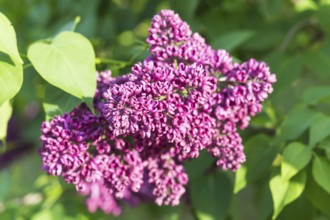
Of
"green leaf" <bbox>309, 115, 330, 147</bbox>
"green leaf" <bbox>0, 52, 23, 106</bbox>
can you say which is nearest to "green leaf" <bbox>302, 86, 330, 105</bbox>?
"green leaf" <bbox>309, 115, 330, 147</bbox>

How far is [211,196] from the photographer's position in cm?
199

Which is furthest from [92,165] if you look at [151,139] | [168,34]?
[168,34]

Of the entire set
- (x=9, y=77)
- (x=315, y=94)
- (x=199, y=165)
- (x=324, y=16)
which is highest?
(x=324, y=16)

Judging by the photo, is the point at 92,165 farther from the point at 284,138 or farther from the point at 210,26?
the point at 210,26

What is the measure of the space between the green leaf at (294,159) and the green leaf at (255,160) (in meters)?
0.13

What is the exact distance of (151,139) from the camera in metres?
A: 1.41

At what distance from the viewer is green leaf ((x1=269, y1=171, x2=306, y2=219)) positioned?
1.52m

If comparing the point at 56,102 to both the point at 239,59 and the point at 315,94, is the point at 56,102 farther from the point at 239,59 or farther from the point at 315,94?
the point at 239,59

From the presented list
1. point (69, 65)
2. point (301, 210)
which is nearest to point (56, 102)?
point (69, 65)

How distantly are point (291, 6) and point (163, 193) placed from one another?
5.67 feet

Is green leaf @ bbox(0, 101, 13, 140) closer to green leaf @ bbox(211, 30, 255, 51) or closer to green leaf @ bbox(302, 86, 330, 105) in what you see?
green leaf @ bbox(211, 30, 255, 51)

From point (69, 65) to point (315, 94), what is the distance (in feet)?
2.87

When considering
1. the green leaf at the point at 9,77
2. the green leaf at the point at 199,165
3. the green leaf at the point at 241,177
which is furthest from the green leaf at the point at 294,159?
the green leaf at the point at 9,77

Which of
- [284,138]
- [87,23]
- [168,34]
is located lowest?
[284,138]
